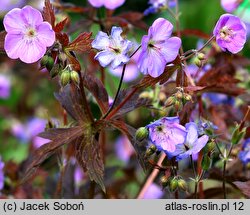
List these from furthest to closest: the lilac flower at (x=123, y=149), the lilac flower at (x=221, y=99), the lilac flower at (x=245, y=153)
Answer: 1. the lilac flower at (x=123, y=149)
2. the lilac flower at (x=221, y=99)
3. the lilac flower at (x=245, y=153)

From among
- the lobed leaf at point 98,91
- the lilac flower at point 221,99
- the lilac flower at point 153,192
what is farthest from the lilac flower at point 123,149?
the lobed leaf at point 98,91

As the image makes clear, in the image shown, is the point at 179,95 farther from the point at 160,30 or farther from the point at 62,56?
the point at 62,56

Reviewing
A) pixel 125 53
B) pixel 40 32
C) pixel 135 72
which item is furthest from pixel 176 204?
pixel 135 72

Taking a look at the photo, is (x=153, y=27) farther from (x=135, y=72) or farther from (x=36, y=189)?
(x=135, y=72)

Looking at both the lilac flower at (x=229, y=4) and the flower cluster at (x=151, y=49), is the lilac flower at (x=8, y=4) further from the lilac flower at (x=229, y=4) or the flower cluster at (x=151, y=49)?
the flower cluster at (x=151, y=49)

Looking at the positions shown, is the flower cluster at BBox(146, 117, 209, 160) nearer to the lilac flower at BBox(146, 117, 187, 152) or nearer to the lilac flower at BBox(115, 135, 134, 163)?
the lilac flower at BBox(146, 117, 187, 152)

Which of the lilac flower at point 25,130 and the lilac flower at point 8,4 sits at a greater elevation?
the lilac flower at point 8,4
